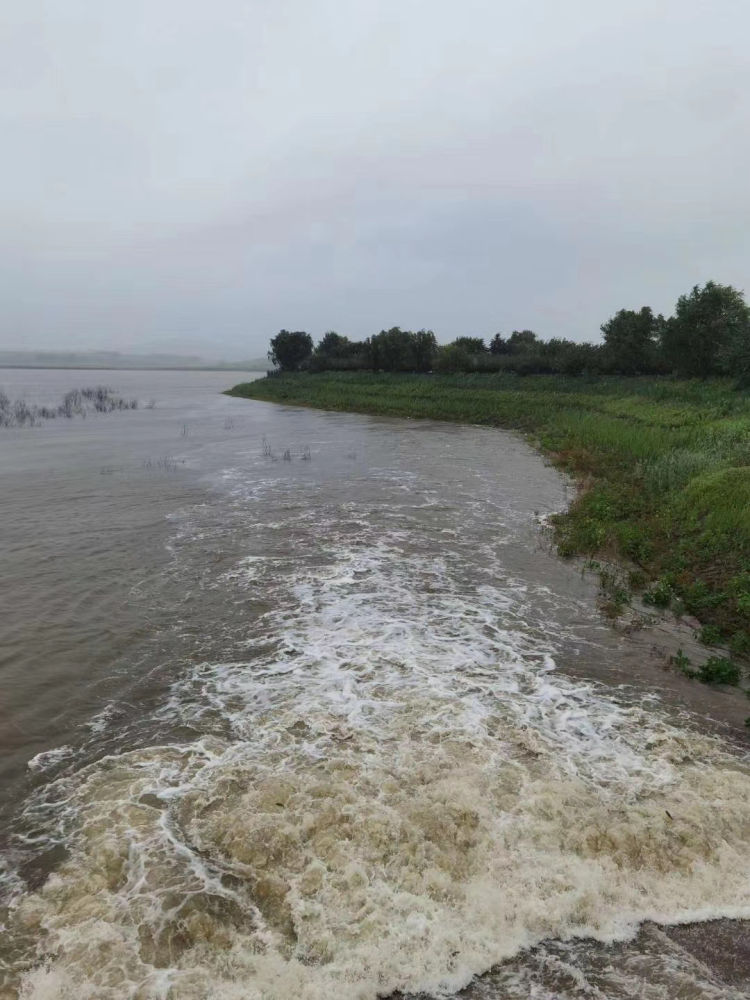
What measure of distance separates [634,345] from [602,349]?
394cm

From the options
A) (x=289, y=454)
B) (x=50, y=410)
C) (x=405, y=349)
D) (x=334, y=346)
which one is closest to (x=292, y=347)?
(x=334, y=346)

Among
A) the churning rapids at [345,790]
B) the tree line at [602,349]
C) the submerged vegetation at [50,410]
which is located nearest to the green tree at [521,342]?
the tree line at [602,349]

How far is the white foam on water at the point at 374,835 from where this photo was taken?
4562 mm

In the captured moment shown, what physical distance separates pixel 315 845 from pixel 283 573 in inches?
296

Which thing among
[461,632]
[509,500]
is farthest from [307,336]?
[461,632]

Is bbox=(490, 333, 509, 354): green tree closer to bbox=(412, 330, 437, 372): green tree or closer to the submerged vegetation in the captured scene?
bbox=(412, 330, 437, 372): green tree

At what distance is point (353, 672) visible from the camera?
8.76 metres

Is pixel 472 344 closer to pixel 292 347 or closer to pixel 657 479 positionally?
pixel 292 347

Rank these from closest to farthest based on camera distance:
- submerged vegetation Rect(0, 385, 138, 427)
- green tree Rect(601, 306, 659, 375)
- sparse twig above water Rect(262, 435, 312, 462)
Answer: sparse twig above water Rect(262, 435, 312, 462) → submerged vegetation Rect(0, 385, 138, 427) → green tree Rect(601, 306, 659, 375)

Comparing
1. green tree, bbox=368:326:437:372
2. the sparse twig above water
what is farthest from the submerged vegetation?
green tree, bbox=368:326:437:372

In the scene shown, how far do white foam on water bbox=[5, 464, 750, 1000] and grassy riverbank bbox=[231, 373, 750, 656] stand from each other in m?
4.36

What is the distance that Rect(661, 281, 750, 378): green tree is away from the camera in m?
45.2

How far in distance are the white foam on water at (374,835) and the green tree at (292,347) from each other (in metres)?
92.2

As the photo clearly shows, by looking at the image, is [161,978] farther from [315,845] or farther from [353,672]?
[353,672]
